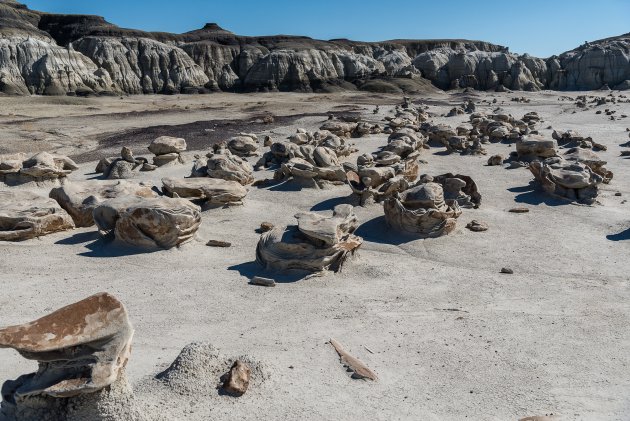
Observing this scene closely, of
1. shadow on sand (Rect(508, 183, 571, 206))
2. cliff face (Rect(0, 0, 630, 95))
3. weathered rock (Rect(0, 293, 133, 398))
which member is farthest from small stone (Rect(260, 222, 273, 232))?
cliff face (Rect(0, 0, 630, 95))

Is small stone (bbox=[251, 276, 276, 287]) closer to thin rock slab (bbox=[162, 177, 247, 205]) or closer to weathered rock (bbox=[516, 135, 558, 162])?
thin rock slab (bbox=[162, 177, 247, 205])

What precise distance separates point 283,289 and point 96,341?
3537mm

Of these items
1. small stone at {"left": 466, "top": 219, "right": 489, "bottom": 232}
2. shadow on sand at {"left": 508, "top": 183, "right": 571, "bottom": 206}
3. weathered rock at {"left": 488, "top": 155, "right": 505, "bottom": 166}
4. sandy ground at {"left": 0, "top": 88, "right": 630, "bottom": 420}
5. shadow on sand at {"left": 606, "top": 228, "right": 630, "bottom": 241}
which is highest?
weathered rock at {"left": 488, "top": 155, "right": 505, "bottom": 166}

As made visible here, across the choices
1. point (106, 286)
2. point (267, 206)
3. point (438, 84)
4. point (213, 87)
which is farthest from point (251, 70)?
point (106, 286)

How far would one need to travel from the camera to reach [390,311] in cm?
648

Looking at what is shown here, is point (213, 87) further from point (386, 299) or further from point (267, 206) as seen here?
point (386, 299)

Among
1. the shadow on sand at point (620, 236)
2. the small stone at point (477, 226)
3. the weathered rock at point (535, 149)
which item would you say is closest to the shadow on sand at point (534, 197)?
the shadow on sand at point (620, 236)

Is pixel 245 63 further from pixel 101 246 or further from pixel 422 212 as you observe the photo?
pixel 101 246

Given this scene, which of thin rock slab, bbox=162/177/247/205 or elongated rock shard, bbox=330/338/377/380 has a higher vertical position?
thin rock slab, bbox=162/177/247/205

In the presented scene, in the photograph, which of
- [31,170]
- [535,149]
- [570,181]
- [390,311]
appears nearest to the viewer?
[390,311]

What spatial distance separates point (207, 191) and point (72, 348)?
7.21 meters

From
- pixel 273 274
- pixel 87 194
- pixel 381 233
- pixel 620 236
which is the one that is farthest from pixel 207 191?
pixel 620 236

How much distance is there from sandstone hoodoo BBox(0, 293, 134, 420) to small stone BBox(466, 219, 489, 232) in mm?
7096

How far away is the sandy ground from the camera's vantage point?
4703mm
